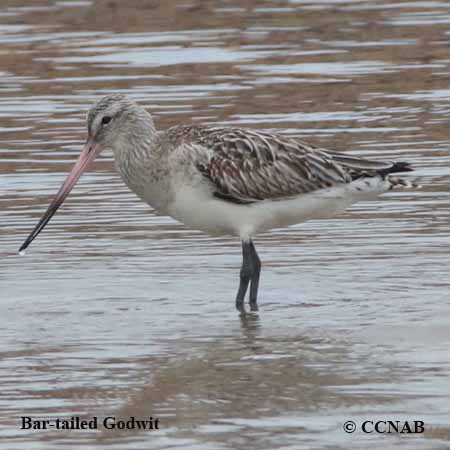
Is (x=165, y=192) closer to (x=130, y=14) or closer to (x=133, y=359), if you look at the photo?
(x=133, y=359)

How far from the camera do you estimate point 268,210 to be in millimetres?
11484

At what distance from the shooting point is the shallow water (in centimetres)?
854

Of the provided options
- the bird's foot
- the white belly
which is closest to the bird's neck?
the white belly

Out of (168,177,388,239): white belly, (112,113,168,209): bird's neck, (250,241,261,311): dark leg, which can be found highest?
(112,113,168,209): bird's neck

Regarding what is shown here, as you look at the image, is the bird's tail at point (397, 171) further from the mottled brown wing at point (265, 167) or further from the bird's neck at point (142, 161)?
the bird's neck at point (142, 161)

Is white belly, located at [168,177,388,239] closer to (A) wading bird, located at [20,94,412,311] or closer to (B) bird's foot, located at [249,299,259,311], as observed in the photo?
(A) wading bird, located at [20,94,412,311]

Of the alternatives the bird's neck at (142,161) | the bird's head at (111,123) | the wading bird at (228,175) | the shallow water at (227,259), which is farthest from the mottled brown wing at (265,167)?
the shallow water at (227,259)

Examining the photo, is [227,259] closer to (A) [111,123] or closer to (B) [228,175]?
(B) [228,175]

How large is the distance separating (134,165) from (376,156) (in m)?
4.38

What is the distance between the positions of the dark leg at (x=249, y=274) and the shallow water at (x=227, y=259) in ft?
0.39

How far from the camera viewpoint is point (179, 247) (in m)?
12.7

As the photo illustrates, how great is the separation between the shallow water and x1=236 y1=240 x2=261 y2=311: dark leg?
0.12 meters

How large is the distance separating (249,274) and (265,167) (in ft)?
2.48

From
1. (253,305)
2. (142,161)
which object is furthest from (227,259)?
(142,161)
